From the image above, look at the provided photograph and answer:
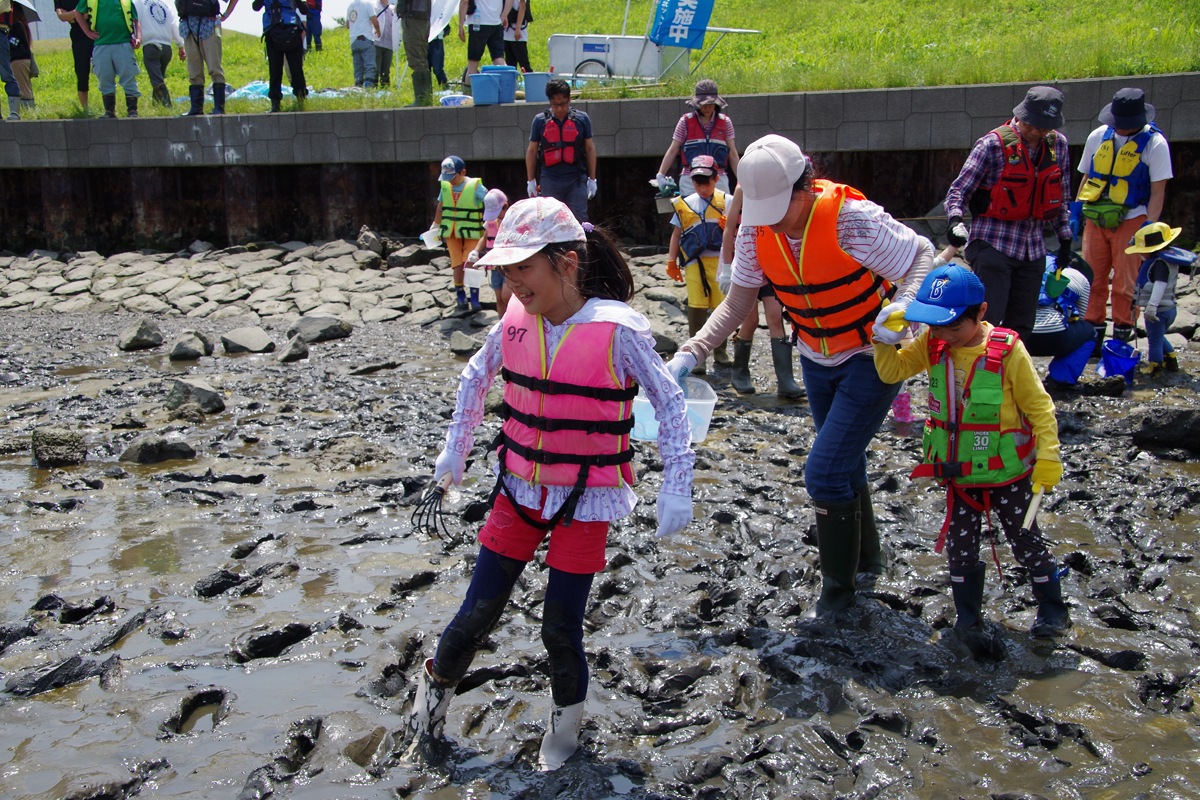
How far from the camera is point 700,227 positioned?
758 cm

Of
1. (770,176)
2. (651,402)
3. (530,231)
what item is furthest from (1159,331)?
(530,231)

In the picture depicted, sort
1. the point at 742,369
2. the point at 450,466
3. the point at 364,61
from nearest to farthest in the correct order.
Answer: the point at 450,466 < the point at 742,369 < the point at 364,61

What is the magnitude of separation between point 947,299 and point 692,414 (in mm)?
1274

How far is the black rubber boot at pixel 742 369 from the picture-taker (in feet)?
25.0

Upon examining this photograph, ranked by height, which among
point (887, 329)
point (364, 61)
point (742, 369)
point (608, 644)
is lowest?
point (608, 644)

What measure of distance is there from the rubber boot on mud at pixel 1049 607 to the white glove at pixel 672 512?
1.69m

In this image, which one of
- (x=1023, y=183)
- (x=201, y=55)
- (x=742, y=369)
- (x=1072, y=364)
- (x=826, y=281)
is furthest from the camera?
(x=201, y=55)

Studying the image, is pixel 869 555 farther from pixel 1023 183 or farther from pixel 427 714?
pixel 1023 183

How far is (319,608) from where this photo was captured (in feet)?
13.1

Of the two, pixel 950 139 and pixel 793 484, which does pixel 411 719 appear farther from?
pixel 950 139

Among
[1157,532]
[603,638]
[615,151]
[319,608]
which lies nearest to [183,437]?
[319,608]

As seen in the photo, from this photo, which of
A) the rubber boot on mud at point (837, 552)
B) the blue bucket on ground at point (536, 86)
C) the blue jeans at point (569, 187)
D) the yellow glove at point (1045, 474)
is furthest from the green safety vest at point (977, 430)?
the blue bucket on ground at point (536, 86)

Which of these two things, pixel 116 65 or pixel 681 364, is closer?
pixel 681 364

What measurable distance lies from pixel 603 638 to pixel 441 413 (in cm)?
360
